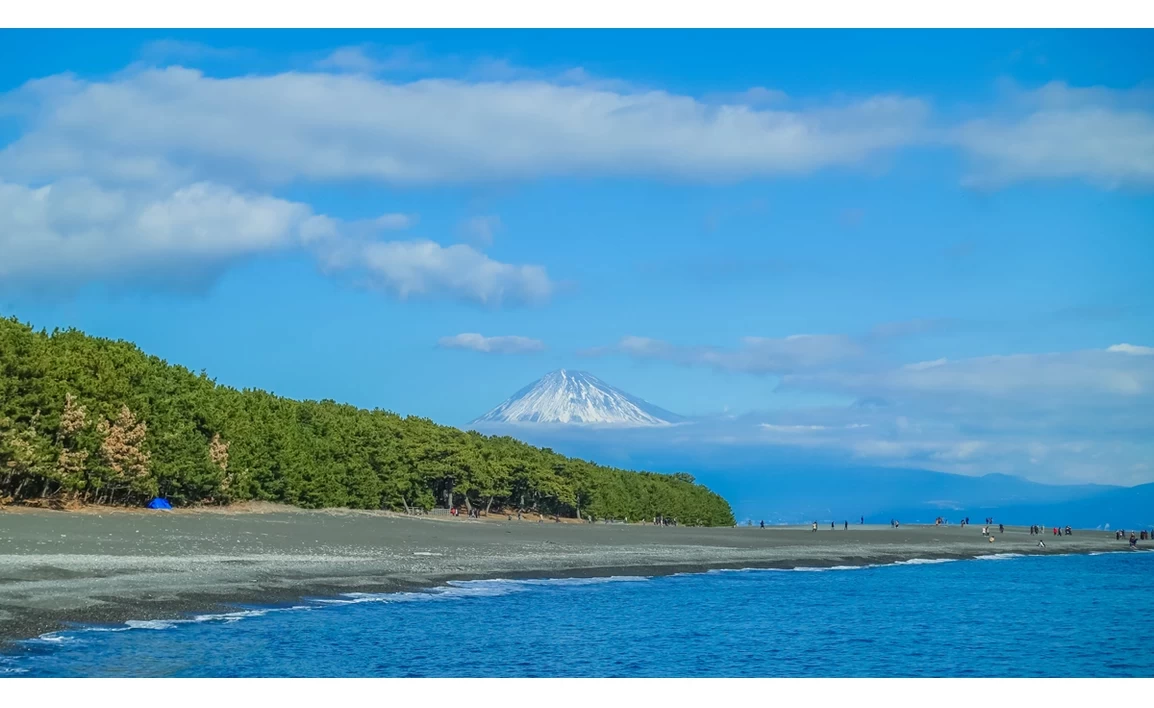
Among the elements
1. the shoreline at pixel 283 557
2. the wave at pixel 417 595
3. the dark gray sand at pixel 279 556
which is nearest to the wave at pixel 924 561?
the shoreline at pixel 283 557

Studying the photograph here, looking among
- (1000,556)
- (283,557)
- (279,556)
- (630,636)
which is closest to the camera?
(630,636)

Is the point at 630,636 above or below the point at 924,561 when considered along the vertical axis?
below

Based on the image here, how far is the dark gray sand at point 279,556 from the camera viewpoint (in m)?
29.2

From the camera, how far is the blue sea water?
23.8 metres

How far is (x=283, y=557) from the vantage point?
43.3 m

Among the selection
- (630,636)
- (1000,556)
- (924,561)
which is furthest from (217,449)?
(1000,556)

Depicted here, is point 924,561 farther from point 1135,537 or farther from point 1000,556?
point 1135,537

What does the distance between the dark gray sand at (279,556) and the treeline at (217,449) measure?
321cm

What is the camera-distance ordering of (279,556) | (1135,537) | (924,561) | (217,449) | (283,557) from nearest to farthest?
(283,557)
(279,556)
(217,449)
(924,561)
(1135,537)

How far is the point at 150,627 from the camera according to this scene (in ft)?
85.1

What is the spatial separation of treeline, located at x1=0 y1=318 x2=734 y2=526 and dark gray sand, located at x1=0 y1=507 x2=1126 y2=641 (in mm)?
3212

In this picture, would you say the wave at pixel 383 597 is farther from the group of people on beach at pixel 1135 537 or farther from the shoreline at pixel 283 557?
the group of people on beach at pixel 1135 537

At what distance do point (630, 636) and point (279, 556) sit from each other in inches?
725
